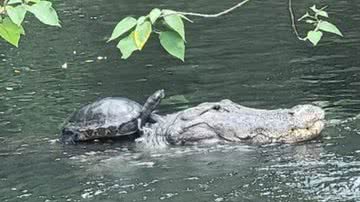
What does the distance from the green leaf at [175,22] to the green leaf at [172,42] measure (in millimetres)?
28

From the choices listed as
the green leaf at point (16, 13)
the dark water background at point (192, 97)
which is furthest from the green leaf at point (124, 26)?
the dark water background at point (192, 97)

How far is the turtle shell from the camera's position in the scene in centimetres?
899

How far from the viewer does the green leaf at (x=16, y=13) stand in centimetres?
266

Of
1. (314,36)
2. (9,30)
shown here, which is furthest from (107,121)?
(9,30)

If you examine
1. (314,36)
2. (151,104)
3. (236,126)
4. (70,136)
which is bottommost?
(70,136)

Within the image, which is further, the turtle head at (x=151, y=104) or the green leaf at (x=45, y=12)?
the turtle head at (x=151, y=104)

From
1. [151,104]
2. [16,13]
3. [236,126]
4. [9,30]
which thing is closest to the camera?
[16,13]

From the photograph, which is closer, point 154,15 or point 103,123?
point 154,15

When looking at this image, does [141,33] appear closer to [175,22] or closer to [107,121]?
[175,22]

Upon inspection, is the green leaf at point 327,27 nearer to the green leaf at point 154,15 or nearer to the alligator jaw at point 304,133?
the green leaf at point 154,15

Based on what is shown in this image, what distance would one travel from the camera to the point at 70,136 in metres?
9.03

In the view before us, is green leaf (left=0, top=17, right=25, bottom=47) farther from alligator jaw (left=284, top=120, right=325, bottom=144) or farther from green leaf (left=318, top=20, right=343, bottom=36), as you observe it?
alligator jaw (left=284, top=120, right=325, bottom=144)

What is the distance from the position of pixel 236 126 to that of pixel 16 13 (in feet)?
19.7

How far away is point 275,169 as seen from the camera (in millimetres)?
7305
